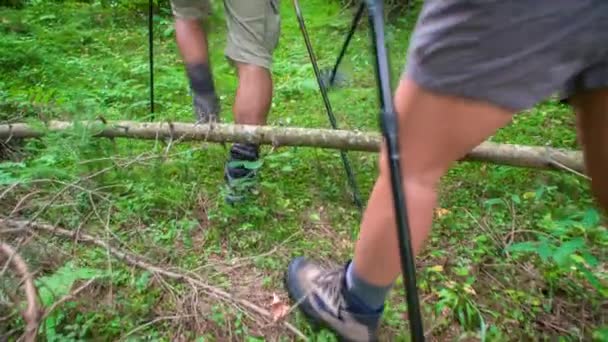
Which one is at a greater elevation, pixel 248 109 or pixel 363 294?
pixel 248 109

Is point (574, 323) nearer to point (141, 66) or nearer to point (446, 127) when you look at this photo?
point (446, 127)

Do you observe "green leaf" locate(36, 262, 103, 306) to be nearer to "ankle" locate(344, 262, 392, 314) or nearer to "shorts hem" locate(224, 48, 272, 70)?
"ankle" locate(344, 262, 392, 314)

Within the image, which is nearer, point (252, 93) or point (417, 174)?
point (417, 174)

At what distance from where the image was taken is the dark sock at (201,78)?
2.53m

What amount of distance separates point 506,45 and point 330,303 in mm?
826

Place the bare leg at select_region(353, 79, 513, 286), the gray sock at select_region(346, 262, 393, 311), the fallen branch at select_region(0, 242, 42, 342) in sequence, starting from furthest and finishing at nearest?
1. the gray sock at select_region(346, 262, 393, 311)
2. the fallen branch at select_region(0, 242, 42, 342)
3. the bare leg at select_region(353, 79, 513, 286)

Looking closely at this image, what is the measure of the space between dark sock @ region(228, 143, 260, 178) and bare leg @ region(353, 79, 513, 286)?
1112 mm

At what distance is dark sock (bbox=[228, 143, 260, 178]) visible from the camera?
236 cm

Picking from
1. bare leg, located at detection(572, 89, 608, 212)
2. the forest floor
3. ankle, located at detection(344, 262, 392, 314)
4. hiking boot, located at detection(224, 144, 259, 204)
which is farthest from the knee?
hiking boot, located at detection(224, 144, 259, 204)

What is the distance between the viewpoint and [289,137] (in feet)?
7.68

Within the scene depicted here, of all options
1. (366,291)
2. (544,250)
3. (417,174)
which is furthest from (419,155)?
(544,250)

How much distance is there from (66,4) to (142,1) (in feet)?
2.90

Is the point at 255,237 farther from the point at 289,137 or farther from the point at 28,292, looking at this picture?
the point at 28,292

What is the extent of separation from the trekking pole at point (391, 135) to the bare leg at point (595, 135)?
572 mm
